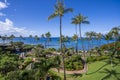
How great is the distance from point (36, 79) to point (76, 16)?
31232 mm

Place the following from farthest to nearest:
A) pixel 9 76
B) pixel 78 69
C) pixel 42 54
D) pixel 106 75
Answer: pixel 42 54 < pixel 78 69 < pixel 106 75 < pixel 9 76

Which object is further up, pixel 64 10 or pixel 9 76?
pixel 64 10

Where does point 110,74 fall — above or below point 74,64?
below

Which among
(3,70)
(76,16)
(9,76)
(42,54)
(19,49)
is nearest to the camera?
(9,76)

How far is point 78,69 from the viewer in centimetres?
4722

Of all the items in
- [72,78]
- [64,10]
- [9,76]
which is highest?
[64,10]

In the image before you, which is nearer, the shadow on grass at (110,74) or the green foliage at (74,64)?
the shadow on grass at (110,74)

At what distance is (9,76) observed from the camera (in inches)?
998

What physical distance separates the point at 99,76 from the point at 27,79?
50.0ft

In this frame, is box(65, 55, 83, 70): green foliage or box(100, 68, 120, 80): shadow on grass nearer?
box(100, 68, 120, 80): shadow on grass

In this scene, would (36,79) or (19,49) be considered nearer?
(36,79)

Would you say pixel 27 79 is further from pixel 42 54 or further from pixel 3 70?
pixel 42 54

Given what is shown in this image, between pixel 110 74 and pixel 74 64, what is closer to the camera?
pixel 110 74

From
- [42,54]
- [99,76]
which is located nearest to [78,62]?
[99,76]
